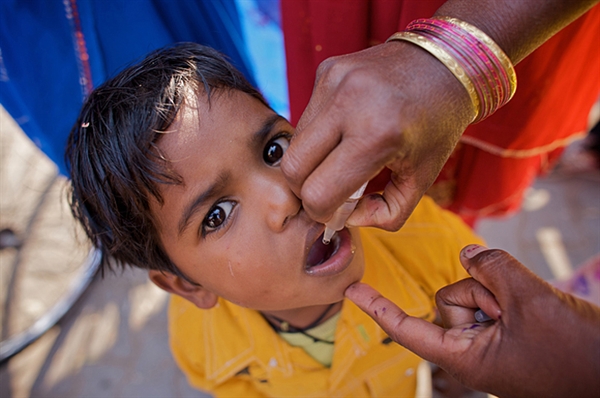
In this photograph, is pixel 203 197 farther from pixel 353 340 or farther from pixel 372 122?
pixel 353 340

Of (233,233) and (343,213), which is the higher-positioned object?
(343,213)

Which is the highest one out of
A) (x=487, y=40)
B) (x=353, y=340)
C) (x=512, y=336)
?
(x=487, y=40)

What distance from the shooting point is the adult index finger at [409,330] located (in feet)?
2.40

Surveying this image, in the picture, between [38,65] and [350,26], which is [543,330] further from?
[38,65]

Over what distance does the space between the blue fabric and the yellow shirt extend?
0.82 metres

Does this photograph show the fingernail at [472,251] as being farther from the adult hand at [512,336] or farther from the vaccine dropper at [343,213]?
the vaccine dropper at [343,213]

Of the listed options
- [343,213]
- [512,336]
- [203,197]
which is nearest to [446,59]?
[343,213]

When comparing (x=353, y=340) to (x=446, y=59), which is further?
(x=353, y=340)

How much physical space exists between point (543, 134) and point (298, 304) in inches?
35.1

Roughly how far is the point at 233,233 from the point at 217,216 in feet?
0.18

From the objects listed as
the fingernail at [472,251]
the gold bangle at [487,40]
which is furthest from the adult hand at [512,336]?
the gold bangle at [487,40]

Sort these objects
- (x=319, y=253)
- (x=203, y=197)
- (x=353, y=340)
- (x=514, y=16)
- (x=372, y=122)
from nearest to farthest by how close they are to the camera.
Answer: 1. (x=372, y=122)
2. (x=514, y=16)
3. (x=203, y=197)
4. (x=319, y=253)
5. (x=353, y=340)

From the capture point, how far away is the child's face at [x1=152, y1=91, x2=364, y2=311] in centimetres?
91

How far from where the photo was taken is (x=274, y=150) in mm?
1012
